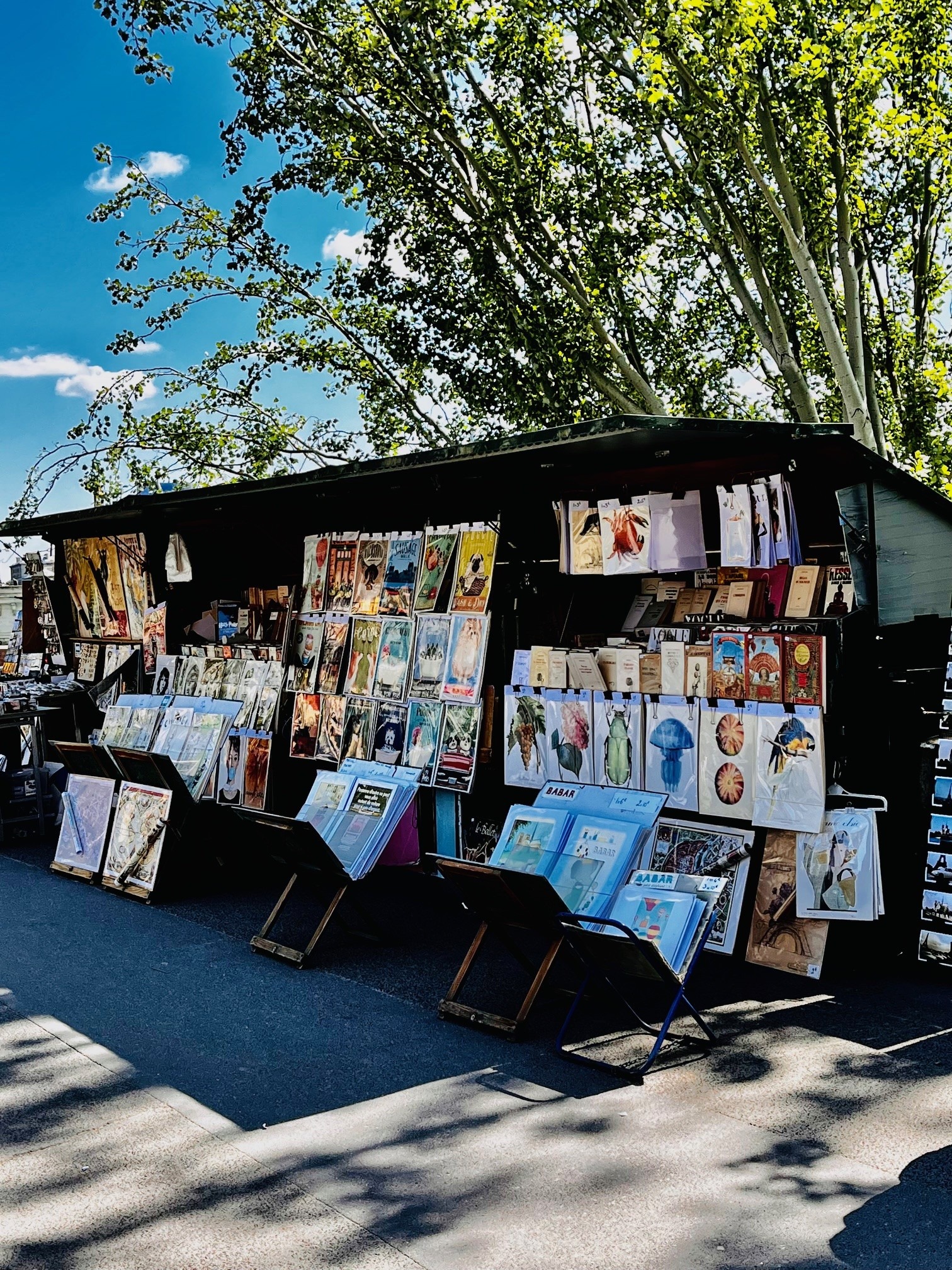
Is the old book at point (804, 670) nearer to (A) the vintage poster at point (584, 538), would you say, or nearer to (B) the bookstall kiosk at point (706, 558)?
(B) the bookstall kiosk at point (706, 558)

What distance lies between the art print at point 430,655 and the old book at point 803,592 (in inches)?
70.9

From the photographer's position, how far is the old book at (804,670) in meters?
4.93

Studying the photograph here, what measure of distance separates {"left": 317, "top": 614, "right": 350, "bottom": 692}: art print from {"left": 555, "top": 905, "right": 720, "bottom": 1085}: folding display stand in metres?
2.88

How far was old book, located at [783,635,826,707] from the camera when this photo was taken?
493 centimetres

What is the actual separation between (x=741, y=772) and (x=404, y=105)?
33.8ft

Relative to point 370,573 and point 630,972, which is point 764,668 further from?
point 370,573

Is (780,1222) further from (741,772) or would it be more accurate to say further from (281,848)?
(281,848)

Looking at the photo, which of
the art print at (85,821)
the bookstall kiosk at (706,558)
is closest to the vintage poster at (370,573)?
the bookstall kiosk at (706,558)

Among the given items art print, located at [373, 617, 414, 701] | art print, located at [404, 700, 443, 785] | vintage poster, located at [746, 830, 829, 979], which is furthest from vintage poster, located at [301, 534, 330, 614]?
vintage poster, located at [746, 830, 829, 979]

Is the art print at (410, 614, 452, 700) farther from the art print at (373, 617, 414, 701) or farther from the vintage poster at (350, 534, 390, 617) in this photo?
the vintage poster at (350, 534, 390, 617)

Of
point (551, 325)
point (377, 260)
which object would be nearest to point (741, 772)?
point (551, 325)

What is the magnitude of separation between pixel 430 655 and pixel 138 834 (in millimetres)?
2089

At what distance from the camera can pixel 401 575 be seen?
661cm

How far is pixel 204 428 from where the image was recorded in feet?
50.1
